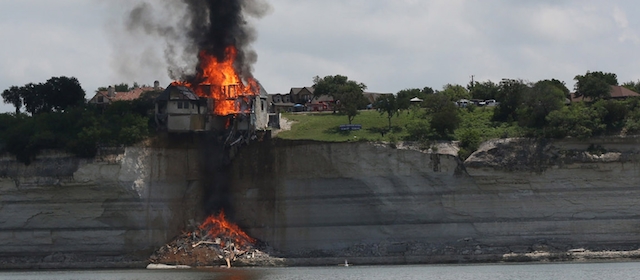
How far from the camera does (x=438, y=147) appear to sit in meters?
86.8

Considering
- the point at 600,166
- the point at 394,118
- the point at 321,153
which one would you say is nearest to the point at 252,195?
the point at 321,153

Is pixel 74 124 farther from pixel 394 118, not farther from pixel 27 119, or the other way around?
pixel 394 118

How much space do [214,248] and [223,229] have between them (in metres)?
2.68

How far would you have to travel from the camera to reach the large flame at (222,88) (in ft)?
291

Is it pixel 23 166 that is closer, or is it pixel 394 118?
pixel 23 166

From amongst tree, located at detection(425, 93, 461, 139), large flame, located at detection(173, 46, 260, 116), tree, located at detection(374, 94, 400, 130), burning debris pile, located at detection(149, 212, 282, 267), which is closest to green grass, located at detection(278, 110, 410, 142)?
tree, located at detection(374, 94, 400, 130)

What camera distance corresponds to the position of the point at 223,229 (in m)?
86.6

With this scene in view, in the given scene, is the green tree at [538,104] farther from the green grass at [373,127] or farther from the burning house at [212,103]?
the burning house at [212,103]

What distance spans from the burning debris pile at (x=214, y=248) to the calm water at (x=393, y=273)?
3.59m

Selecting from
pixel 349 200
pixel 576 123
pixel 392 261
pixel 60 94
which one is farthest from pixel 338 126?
pixel 60 94

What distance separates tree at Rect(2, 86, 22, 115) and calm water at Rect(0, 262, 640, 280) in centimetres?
2319

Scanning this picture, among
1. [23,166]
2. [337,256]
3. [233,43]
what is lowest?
→ [337,256]

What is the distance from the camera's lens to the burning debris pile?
3287 inches

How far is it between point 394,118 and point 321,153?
8.99 m
